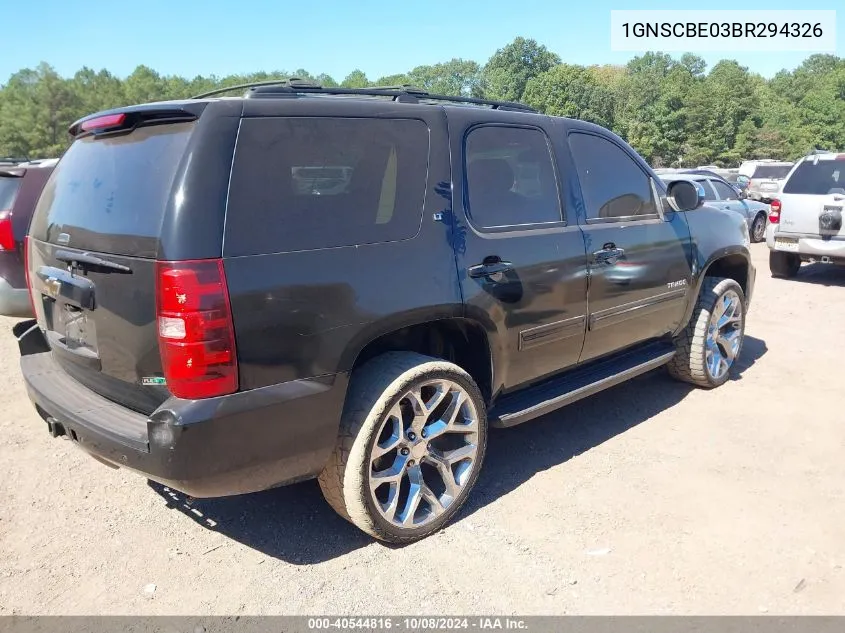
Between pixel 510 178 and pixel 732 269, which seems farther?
pixel 732 269

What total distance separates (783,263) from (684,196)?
22.1 feet

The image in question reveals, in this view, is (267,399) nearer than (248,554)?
Yes

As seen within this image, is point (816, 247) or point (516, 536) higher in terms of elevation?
point (816, 247)

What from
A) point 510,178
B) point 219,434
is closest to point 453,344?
point 510,178

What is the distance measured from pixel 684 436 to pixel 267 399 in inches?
114

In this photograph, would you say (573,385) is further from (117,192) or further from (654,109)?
(654,109)

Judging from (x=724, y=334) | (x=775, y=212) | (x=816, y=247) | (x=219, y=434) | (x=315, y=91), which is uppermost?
(x=315, y=91)

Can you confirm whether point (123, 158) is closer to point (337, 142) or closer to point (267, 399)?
point (337, 142)

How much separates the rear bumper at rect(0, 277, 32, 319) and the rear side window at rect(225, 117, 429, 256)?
3.78 meters

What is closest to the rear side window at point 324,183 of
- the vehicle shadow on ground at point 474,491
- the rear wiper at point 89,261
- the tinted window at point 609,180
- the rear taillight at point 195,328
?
the rear taillight at point 195,328

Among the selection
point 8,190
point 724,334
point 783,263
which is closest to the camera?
point 724,334

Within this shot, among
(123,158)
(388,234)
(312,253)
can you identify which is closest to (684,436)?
(388,234)

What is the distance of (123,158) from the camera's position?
2.70m

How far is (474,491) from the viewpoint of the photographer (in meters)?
3.53
